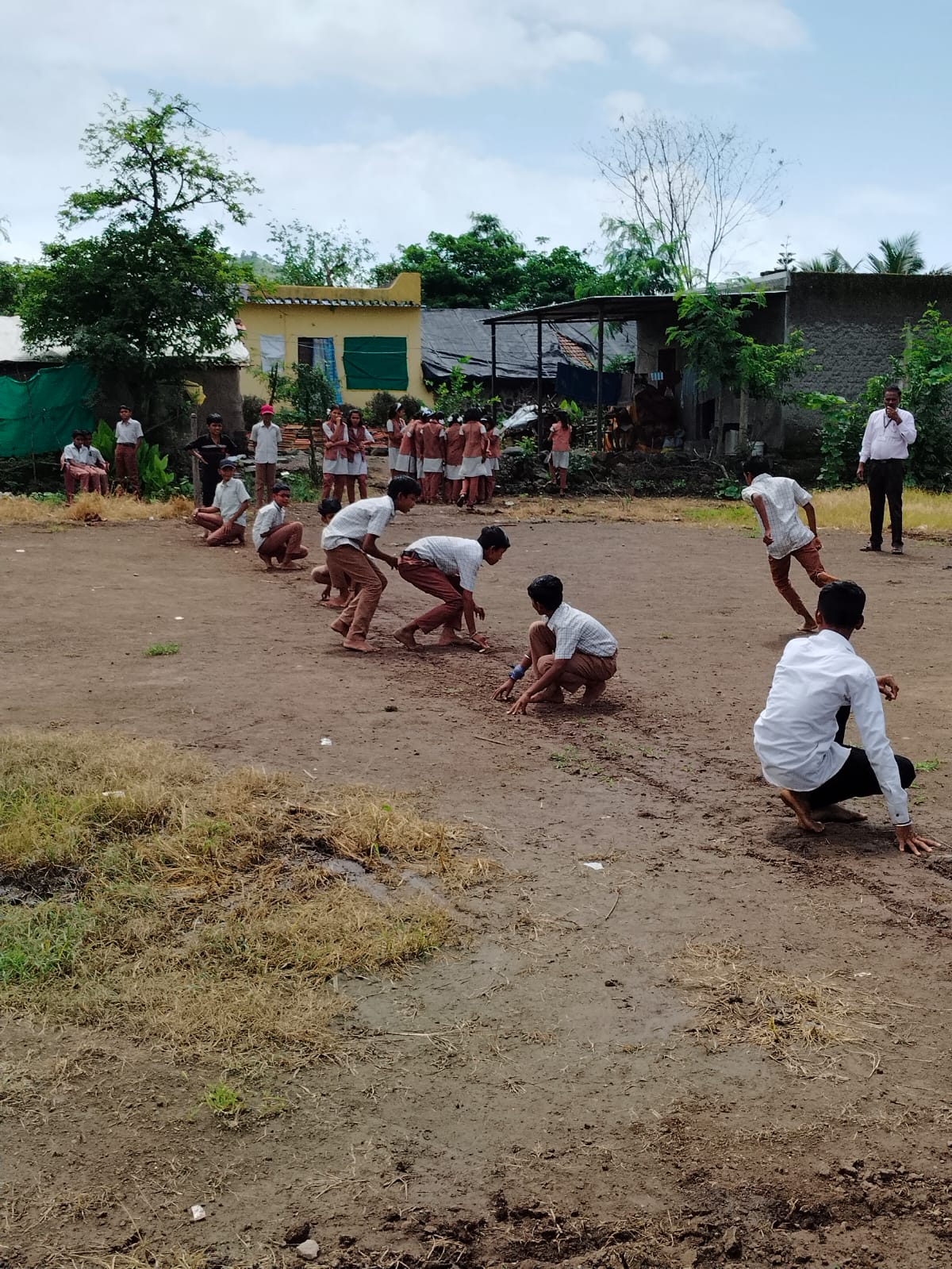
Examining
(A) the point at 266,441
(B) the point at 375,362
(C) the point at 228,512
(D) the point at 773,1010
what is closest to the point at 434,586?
(D) the point at 773,1010

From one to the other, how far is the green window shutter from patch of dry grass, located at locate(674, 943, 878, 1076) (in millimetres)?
29027

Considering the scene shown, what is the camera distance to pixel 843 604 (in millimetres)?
5242

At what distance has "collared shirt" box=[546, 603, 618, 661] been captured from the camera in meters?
7.20

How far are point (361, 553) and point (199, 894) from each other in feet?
16.6

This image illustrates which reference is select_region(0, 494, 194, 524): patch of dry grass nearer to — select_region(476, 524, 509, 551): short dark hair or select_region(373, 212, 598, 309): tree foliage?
select_region(476, 524, 509, 551): short dark hair

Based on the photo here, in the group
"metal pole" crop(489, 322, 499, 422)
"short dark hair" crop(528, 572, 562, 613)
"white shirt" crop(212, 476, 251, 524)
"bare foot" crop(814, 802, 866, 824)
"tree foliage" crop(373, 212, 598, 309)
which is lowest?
"bare foot" crop(814, 802, 866, 824)

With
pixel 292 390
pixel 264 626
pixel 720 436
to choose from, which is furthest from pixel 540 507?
pixel 264 626

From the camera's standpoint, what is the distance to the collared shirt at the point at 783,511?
978 centimetres

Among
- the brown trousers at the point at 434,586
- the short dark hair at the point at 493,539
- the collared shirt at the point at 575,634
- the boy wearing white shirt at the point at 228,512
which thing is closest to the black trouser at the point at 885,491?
the brown trousers at the point at 434,586

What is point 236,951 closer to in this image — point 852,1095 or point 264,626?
point 852,1095

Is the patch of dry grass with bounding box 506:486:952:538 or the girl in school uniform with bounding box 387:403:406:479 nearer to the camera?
the patch of dry grass with bounding box 506:486:952:538

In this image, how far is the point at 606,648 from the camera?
24.6ft

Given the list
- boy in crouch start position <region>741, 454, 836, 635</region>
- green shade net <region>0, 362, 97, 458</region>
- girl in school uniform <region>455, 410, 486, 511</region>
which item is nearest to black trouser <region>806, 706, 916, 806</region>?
boy in crouch start position <region>741, 454, 836, 635</region>

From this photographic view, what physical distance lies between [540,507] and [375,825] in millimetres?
15700
